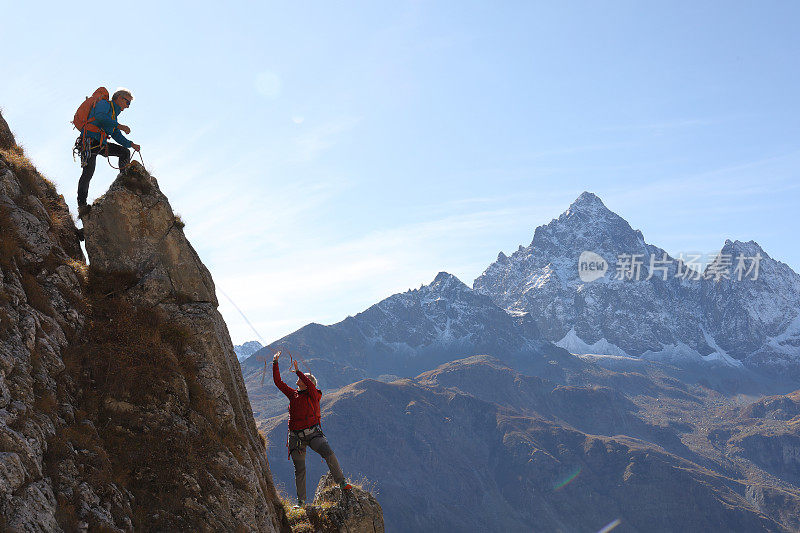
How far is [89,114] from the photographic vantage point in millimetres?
20016

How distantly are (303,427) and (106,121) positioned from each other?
464 inches

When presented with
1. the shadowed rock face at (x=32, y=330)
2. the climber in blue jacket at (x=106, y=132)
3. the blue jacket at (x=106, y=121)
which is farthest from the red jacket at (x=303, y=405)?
the blue jacket at (x=106, y=121)

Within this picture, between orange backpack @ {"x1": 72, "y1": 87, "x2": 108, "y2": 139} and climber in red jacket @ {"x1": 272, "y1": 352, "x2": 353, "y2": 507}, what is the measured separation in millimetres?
9680

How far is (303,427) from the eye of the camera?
61.0 ft

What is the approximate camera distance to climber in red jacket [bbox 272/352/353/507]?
18.4 metres

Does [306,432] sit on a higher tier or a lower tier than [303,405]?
lower

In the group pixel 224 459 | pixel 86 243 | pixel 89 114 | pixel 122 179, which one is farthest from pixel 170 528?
pixel 89 114

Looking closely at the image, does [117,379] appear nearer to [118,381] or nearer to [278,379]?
[118,381]

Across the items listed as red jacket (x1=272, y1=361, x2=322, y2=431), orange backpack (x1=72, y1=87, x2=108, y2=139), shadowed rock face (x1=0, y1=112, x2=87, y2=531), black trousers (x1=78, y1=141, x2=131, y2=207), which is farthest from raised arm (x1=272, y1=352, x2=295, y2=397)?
orange backpack (x1=72, y1=87, x2=108, y2=139)

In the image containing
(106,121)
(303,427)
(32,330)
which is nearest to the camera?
(32,330)

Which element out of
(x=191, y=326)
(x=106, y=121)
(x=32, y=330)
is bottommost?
(x=32, y=330)

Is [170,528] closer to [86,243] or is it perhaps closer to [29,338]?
[29,338]

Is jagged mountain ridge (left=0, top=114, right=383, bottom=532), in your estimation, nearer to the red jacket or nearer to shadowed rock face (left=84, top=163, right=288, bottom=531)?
shadowed rock face (left=84, top=163, right=288, bottom=531)

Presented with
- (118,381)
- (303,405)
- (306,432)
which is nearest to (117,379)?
(118,381)
